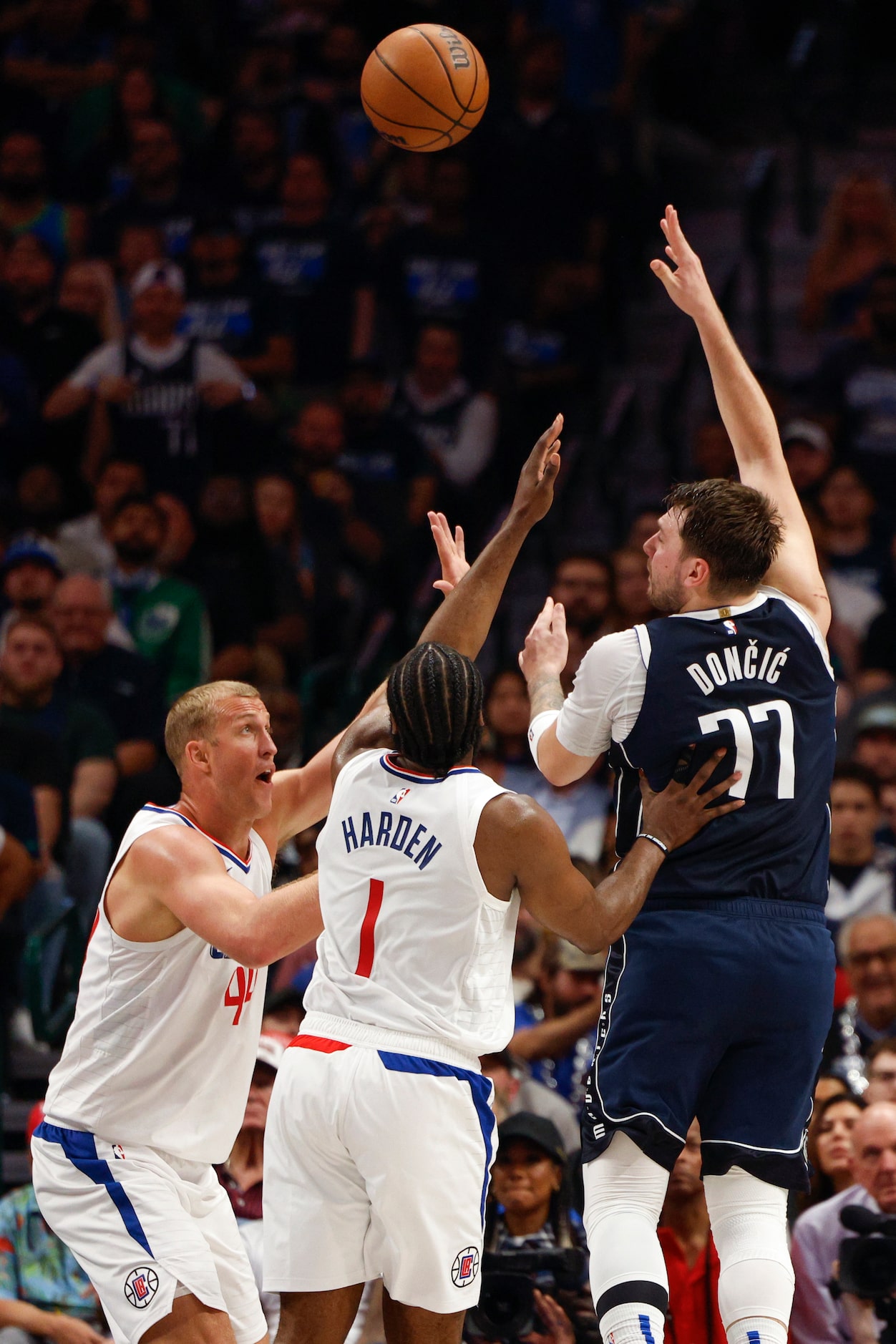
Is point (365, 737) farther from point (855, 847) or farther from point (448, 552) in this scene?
point (855, 847)

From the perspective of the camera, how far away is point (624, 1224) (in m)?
3.98

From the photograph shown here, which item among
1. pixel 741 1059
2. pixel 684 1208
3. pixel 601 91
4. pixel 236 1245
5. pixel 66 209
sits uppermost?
pixel 601 91

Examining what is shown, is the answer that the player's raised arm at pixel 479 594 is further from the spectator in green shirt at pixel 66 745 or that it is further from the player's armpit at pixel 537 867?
the spectator in green shirt at pixel 66 745

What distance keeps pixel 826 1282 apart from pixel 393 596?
548 centimetres

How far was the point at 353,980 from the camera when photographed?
13.3 feet

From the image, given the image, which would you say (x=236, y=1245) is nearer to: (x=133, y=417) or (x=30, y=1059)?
(x=30, y=1059)

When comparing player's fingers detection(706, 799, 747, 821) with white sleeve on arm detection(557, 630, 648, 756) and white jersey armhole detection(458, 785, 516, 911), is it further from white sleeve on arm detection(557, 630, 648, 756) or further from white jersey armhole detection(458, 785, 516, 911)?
white jersey armhole detection(458, 785, 516, 911)

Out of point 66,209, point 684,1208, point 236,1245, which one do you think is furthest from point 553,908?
point 66,209

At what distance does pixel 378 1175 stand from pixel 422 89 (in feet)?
12.6

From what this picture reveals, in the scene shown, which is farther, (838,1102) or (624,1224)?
(838,1102)

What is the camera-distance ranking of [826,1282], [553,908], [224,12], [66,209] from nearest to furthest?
[553,908] < [826,1282] < [66,209] < [224,12]

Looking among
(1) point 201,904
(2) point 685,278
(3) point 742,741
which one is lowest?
(1) point 201,904

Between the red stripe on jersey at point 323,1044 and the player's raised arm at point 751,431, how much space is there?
1.64 m

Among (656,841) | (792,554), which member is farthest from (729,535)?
(656,841)
